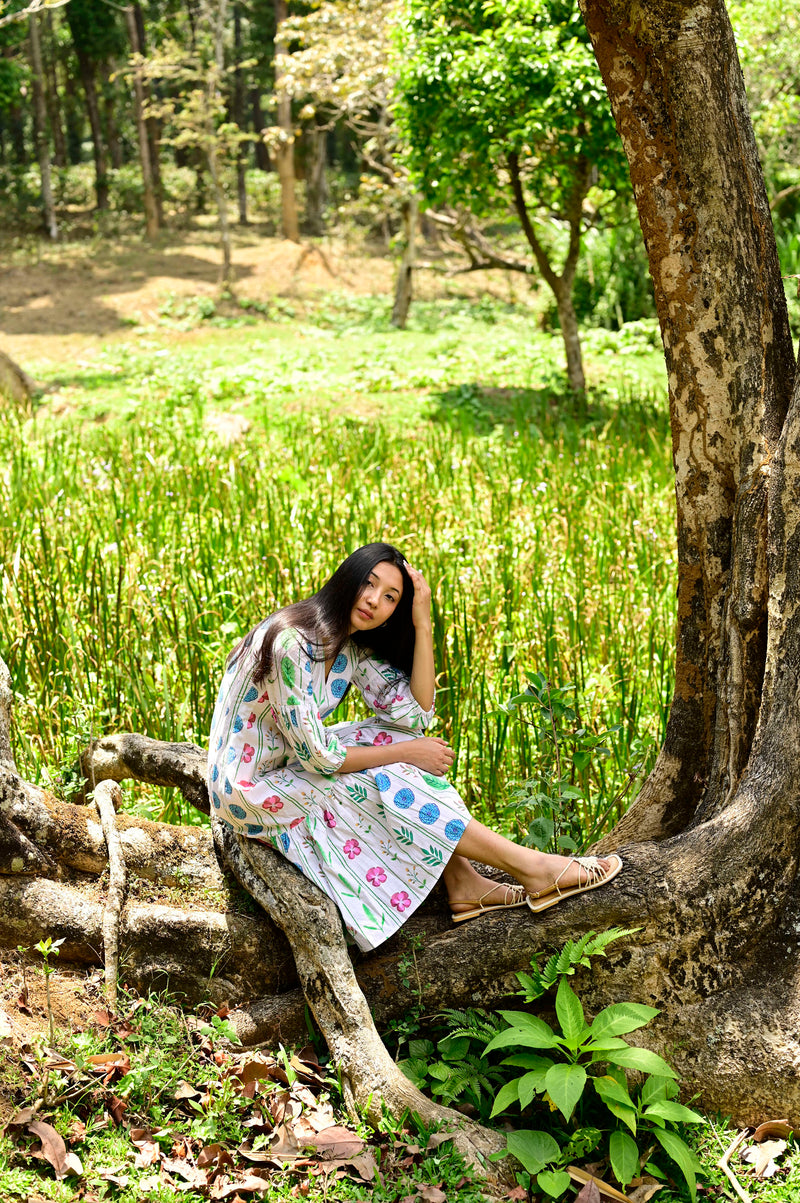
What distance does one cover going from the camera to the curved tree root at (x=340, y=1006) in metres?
2.25

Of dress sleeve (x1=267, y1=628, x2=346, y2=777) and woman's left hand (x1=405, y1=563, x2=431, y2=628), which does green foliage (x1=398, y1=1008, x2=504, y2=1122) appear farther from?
woman's left hand (x1=405, y1=563, x2=431, y2=628)

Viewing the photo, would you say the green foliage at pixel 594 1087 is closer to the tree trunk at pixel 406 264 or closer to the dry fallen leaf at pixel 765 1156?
the dry fallen leaf at pixel 765 1156

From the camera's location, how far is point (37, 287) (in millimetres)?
17047

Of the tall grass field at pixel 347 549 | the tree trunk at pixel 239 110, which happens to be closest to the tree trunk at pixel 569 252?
the tall grass field at pixel 347 549

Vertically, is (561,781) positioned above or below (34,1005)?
above

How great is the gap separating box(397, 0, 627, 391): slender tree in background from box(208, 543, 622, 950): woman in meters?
6.58

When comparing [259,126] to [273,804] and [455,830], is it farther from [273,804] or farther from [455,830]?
[455,830]

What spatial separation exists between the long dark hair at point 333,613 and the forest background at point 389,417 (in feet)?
1.84

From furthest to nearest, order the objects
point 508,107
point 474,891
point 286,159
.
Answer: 1. point 286,159
2. point 508,107
3. point 474,891

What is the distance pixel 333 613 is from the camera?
2586 mm

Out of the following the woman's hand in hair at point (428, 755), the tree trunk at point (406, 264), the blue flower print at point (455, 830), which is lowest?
the blue flower print at point (455, 830)

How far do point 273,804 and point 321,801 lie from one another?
0.12 m

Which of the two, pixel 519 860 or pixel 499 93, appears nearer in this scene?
pixel 519 860

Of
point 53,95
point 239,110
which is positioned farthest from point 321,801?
point 53,95
